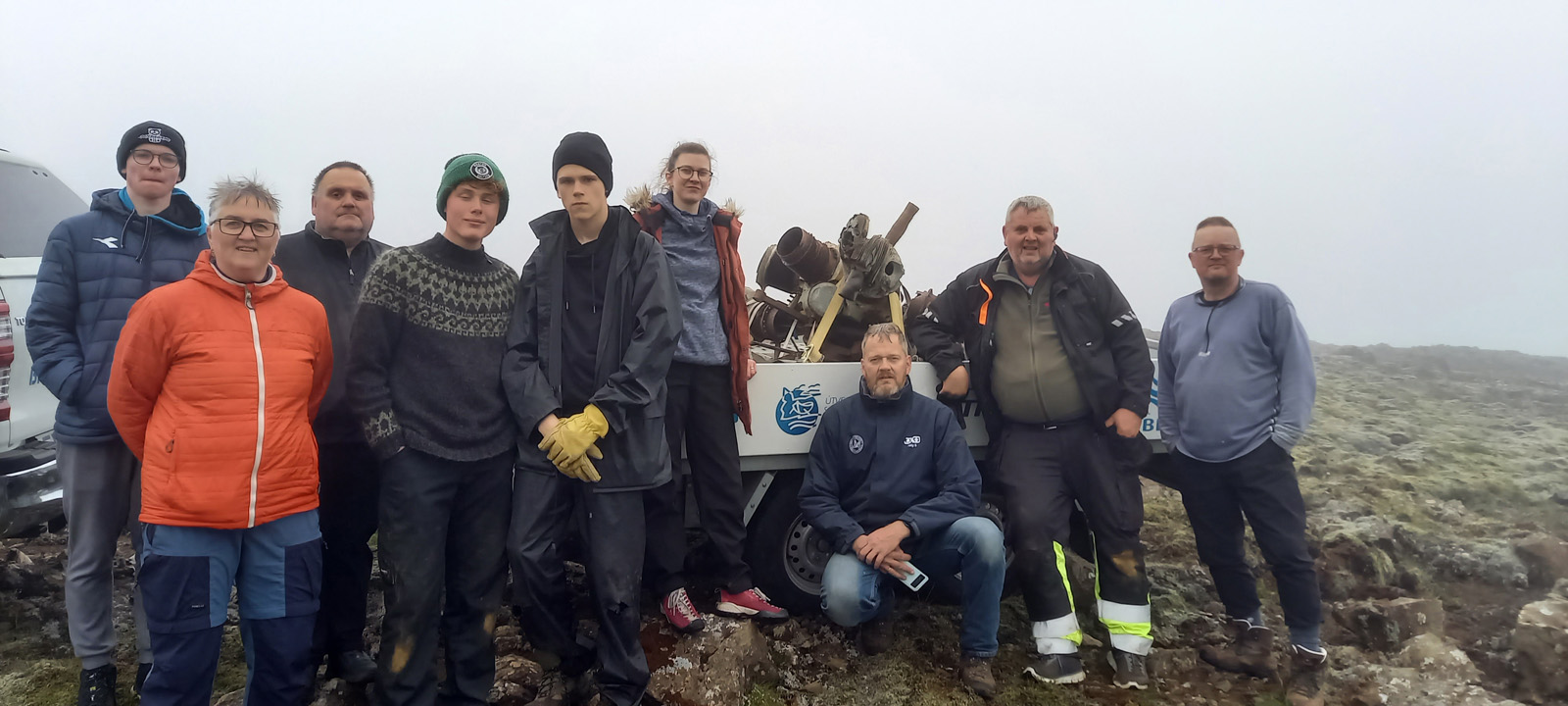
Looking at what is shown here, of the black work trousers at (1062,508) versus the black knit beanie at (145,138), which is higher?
the black knit beanie at (145,138)

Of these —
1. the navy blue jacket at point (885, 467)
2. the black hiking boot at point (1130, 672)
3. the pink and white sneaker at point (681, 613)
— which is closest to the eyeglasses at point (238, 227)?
the pink and white sneaker at point (681, 613)

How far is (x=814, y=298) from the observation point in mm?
4230

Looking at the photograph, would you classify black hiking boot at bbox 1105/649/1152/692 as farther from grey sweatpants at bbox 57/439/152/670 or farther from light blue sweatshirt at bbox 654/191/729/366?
grey sweatpants at bbox 57/439/152/670

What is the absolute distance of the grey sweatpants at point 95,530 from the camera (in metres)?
2.50

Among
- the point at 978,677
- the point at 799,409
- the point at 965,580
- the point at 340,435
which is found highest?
the point at 799,409

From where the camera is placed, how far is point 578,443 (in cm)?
A: 244

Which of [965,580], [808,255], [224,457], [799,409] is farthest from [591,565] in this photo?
[808,255]

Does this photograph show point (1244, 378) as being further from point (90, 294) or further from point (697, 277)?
point (90, 294)

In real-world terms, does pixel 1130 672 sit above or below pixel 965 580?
below

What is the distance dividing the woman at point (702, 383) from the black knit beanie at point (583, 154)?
50 centimetres

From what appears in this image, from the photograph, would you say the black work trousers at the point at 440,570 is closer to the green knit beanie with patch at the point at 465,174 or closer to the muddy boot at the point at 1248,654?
the green knit beanie with patch at the point at 465,174

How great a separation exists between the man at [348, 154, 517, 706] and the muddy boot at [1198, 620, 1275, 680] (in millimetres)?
3052

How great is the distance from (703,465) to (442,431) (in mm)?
1095

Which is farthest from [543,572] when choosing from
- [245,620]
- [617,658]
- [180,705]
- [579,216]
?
[579,216]
